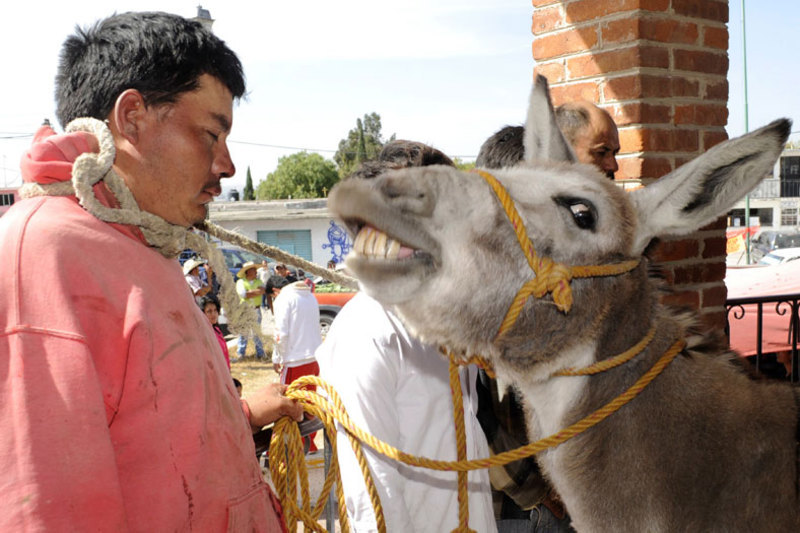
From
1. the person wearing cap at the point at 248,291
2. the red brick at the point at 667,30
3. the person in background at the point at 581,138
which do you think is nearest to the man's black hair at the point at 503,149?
the person in background at the point at 581,138

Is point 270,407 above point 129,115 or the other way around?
→ the other way around

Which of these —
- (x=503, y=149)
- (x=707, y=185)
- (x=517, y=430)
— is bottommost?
(x=517, y=430)

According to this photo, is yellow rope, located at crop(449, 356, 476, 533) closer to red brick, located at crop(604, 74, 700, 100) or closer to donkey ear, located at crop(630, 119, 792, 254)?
donkey ear, located at crop(630, 119, 792, 254)

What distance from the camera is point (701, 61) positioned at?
3520 mm

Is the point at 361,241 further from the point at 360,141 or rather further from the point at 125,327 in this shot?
the point at 360,141

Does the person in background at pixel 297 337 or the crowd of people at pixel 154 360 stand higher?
the crowd of people at pixel 154 360

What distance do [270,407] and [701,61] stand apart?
3073 millimetres

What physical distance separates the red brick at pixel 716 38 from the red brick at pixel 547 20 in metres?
0.81

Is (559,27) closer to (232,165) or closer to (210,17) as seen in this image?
(232,165)

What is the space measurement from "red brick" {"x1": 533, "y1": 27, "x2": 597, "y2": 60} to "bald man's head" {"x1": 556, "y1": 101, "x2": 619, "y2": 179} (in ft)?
1.96

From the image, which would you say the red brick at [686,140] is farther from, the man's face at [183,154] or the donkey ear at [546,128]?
the man's face at [183,154]

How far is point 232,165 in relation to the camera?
182cm

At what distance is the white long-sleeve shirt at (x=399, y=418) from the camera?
204 centimetres

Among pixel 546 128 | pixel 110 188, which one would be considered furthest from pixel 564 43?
pixel 110 188
